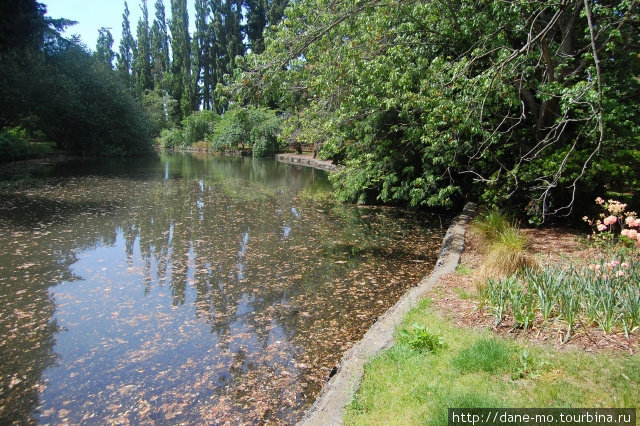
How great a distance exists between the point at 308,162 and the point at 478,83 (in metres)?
23.1

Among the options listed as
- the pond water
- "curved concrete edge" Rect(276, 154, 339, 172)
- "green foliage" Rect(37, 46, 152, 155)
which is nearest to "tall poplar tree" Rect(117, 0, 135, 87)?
"green foliage" Rect(37, 46, 152, 155)

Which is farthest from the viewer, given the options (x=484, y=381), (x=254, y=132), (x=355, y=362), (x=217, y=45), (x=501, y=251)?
(x=217, y=45)

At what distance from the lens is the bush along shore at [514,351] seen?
2580 millimetres

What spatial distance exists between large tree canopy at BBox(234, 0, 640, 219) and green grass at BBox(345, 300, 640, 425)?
3.74m

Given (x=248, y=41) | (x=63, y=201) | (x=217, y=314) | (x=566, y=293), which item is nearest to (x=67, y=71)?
(x=63, y=201)

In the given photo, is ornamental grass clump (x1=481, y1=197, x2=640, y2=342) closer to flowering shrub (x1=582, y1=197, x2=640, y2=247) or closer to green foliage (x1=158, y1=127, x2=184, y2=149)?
flowering shrub (x1=582, y1=197, x2=640, y2=247)

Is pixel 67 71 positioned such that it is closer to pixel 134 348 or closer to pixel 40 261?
pixel 40 261

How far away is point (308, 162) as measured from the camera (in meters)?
29.9

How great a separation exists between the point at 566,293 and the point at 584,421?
5.00ft

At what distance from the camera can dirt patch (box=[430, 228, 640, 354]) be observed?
318cm

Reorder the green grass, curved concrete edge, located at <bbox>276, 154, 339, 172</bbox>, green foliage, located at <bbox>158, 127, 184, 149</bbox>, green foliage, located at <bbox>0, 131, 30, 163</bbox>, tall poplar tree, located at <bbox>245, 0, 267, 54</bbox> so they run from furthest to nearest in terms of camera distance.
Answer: green foliage, located at <bbox>158, 127, 184, 149</bbox>
tall poplar tree, located at <bbox>245, 0, 267, 54</bbox>
curved concrete edge, located at <bbox>276, 154, 339, 172</bbox>
green foliage, located at <bbox>0, 131, 30, 163</bbox>
the green grass

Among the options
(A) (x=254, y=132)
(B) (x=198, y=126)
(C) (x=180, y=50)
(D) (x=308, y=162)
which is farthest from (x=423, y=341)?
(C) (x=180, y=50)

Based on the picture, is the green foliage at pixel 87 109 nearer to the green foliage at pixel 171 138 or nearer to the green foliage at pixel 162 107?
the green foliage at pixel 171 138

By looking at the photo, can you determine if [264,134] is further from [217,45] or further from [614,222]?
[614,222]
